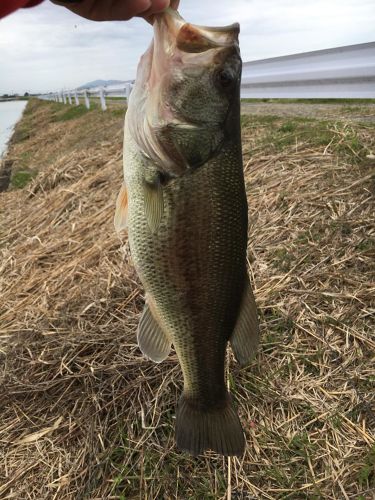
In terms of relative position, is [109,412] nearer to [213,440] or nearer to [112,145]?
[213,440]

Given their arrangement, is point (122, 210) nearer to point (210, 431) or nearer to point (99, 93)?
point (210, 431)

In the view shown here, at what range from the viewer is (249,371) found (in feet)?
10.9

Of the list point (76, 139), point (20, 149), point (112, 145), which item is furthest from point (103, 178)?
point (20, 149)

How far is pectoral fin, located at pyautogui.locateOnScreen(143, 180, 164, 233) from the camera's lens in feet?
6.49

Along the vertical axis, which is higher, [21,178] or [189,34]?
[189,34]

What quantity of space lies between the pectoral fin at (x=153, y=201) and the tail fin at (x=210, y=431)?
36.6 inches

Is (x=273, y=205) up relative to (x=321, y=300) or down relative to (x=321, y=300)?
up

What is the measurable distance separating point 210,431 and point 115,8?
184cm

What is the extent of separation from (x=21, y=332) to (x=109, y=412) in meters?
1.26

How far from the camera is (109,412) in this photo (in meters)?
3.29

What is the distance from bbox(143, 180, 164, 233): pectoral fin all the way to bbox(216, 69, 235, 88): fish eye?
0.46 metres

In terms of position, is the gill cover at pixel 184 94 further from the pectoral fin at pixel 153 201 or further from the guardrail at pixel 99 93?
the guardrail at pixel 99 93

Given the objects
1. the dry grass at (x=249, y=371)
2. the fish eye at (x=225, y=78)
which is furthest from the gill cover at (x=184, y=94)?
the dry grass at (x=249, y=371)

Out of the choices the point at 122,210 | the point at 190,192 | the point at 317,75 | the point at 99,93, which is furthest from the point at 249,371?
the point at 99,93
